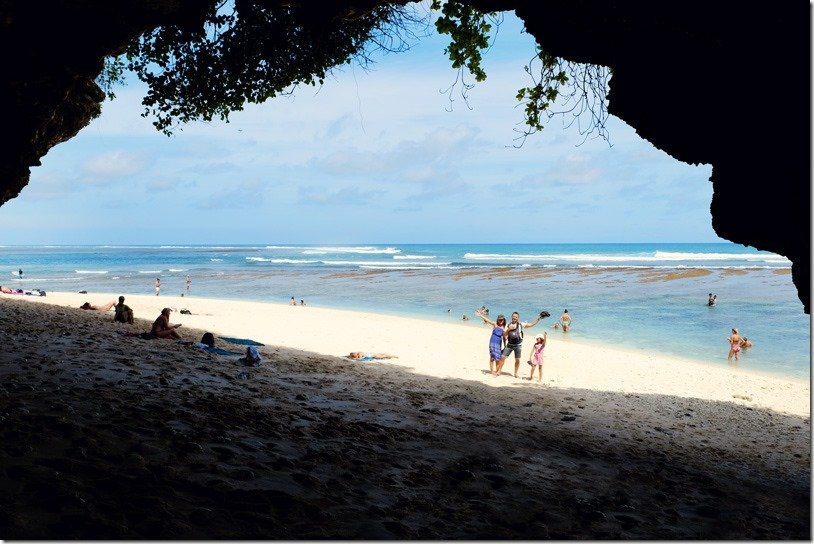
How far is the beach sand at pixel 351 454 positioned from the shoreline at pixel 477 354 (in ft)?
4.58

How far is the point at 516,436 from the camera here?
24.1 feet

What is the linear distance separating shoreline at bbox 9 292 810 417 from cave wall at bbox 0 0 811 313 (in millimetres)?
7927

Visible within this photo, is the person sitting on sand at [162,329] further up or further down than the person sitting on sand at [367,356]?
further up

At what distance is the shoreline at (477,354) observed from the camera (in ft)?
44.9

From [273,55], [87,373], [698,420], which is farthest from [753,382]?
[87,373]

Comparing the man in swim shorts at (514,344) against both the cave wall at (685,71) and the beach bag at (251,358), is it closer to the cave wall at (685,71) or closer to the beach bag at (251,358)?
the beach bag at (251,358)

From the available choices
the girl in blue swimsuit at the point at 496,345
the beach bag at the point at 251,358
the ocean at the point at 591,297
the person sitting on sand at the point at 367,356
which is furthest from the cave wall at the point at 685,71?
the ocean at the point at 591,297

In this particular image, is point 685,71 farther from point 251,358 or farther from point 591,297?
Answer: point 591,297

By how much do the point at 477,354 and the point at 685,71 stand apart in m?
13.0

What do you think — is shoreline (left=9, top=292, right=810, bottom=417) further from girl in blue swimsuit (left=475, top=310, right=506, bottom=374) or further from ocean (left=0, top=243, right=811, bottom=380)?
ocean (left=0, top=243, right=811, bottom=380)

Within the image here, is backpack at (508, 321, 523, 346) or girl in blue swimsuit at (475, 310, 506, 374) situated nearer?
backpack at (508, 321, 523, 346)

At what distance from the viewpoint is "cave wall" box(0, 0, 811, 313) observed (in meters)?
4.96

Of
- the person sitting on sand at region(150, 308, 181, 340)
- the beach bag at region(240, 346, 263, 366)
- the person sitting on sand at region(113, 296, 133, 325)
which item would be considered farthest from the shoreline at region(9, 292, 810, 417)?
the beach bag at region(240, 346, 263, 366)

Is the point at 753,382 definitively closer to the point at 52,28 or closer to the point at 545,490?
the point at 545,490
